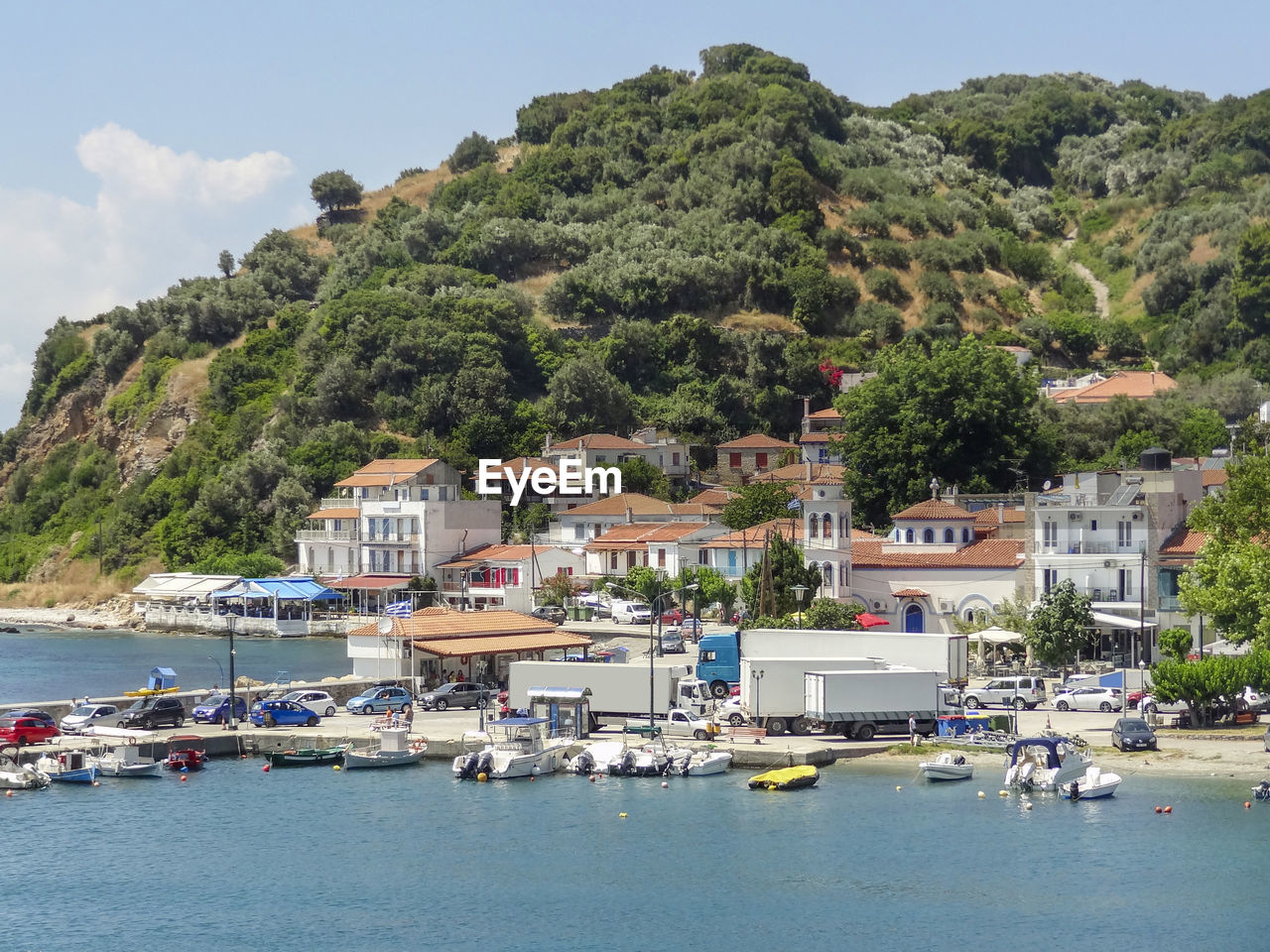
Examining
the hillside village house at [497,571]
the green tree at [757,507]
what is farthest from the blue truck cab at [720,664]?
the hillside village house at [497,571]

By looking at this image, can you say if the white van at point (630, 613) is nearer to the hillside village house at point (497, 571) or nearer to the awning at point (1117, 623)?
the hillside village house at point (497, 571)

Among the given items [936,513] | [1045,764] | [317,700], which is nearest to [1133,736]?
[1045,764]

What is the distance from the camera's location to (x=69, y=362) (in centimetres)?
14700

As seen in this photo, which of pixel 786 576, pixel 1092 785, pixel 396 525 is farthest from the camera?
pixel 396 525

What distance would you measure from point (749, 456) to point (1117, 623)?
5200 cm

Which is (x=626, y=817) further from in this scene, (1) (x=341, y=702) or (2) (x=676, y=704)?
(1) (x=341, y=702)

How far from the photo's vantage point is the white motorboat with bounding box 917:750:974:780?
4484 cm

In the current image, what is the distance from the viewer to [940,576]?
6906 centimetres

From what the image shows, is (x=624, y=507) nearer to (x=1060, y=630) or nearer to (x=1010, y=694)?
(x=1060, y=630)

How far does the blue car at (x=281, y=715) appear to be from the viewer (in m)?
A: 53.2

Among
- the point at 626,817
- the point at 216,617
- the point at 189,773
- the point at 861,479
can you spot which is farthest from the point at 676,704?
the point at 216,617

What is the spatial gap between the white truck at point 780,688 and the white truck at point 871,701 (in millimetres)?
331

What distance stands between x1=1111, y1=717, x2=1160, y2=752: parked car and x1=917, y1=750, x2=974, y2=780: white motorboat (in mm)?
4227

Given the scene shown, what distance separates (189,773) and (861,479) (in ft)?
167
